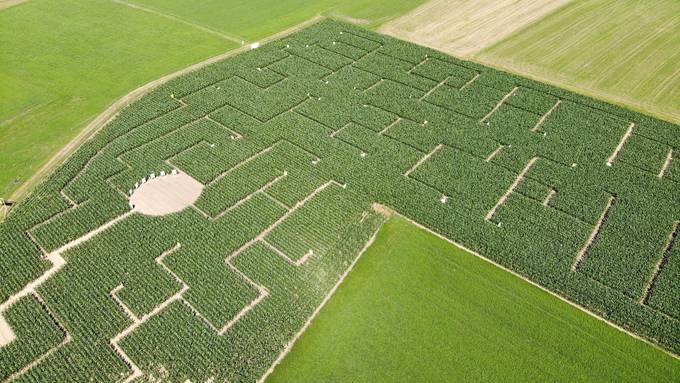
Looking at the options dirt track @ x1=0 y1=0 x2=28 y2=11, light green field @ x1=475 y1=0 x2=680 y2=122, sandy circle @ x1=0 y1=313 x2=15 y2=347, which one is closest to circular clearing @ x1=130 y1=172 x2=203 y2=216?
sandy circle @ x1=0 y1=313 x2=15 y2=347

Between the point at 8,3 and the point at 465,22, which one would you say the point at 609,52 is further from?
the point at 8,3

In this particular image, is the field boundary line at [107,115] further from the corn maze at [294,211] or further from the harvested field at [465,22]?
the harvested field at [465,22]

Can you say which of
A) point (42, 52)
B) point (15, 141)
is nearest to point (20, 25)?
point (42, 52)

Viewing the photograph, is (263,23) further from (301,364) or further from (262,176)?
(301,364)

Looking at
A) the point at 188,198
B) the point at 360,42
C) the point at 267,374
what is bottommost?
the point at 267,374

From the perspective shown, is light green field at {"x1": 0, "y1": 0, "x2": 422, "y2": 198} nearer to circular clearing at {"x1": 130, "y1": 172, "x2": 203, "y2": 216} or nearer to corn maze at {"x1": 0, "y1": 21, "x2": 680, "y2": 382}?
corn maze at {"x1": 0, "y1": 21, "x2": 680, "y2": 382}
